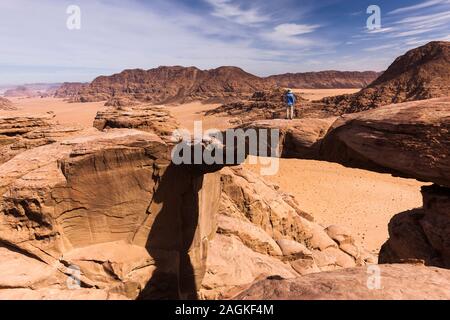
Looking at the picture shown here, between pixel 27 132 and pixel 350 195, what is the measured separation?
56.9 feet

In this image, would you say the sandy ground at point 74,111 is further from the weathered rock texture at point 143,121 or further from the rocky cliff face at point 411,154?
the rocky cliff face at point 411,154

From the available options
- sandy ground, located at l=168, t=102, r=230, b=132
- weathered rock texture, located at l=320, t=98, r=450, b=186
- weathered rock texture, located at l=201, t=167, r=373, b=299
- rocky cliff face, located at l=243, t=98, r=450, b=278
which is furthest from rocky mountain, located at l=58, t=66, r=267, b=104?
weathered rock texture, located at l=320, t=98, r=450, b=186

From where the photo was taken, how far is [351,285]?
457 centimetres

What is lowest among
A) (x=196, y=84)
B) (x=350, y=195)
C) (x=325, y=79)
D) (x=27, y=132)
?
(x=350, y=195)

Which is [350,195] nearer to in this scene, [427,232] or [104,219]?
[427,232]

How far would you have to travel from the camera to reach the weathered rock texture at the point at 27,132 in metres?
9.05

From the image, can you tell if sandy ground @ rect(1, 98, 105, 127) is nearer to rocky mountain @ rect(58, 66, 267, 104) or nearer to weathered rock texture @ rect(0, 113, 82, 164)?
rocky mountain @ rect(58, 66, 267, 104)

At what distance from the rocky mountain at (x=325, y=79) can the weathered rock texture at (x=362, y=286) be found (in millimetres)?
148355

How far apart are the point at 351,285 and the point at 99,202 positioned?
19.2 ft

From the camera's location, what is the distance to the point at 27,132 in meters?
10.1

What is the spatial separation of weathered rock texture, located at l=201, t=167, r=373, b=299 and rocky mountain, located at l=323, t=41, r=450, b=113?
3546cm

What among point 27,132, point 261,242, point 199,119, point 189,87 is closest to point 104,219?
point 27,132

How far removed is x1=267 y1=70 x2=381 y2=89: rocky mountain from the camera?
151 m
